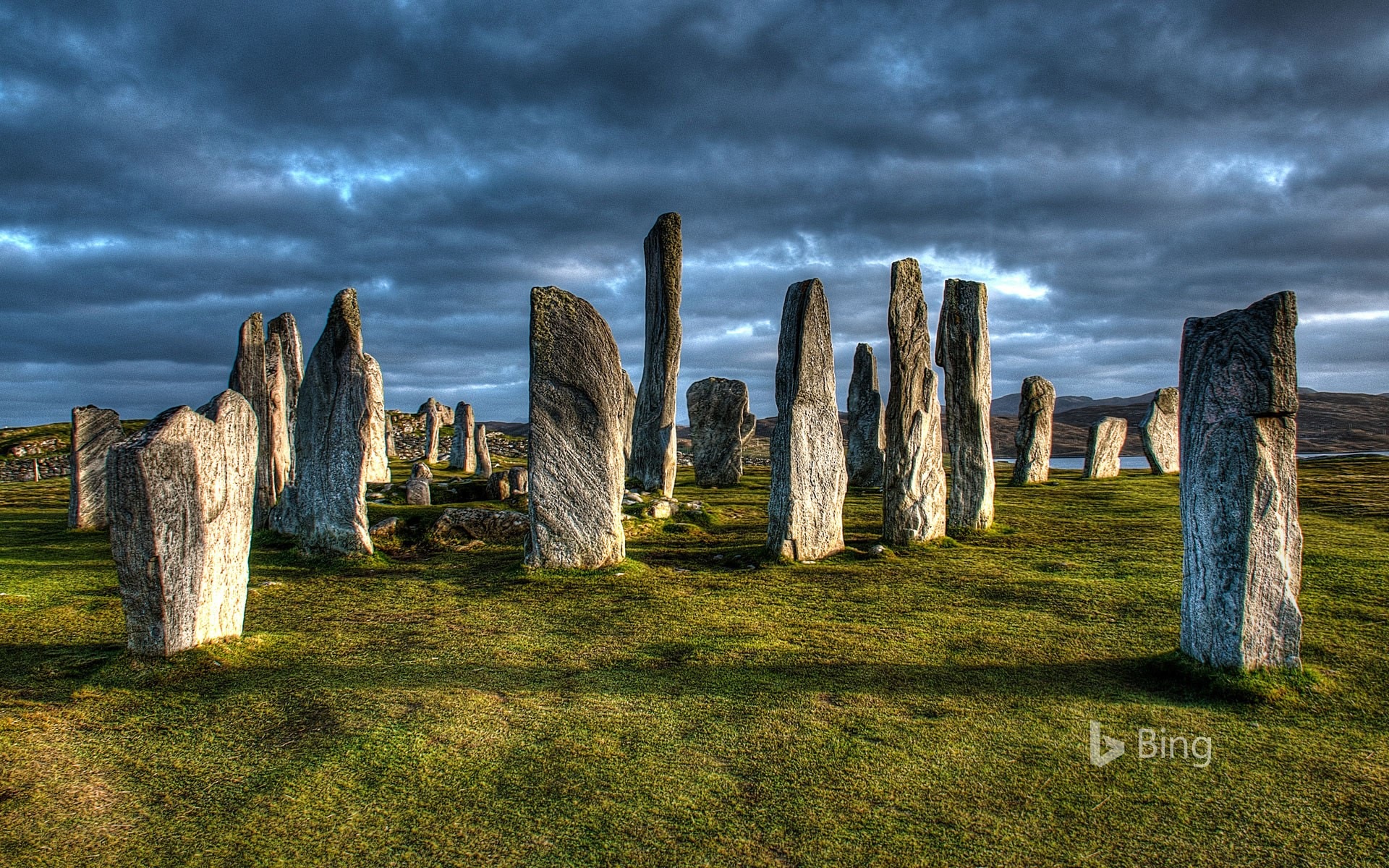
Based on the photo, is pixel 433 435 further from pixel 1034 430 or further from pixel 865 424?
pixel 1034 430

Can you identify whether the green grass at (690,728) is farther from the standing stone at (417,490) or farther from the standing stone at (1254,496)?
the standing stone at (417,490)

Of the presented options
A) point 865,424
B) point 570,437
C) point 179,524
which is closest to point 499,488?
point 570,437

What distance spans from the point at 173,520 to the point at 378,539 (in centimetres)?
514

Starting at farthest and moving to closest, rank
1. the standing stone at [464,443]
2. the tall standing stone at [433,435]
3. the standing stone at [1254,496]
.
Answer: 1. the tall standing stone at [433,435]
2. the standing stone at [464,443]
3. the standing stone at [1254,496]

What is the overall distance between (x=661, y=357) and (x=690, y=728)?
10.8 m

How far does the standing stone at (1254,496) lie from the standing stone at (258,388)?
12214 mm

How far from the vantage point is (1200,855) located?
323 cm

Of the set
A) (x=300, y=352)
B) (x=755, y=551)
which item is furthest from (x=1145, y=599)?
(x=300, y=352)

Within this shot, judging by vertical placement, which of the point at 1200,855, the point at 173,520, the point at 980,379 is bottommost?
the point at 1200,855

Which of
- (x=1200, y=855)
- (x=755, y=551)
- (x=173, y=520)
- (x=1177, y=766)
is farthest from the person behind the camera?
(x=755, y=551)

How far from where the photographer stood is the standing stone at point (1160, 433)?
2147 cm

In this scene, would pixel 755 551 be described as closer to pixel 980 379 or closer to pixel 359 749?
pixel 980 379

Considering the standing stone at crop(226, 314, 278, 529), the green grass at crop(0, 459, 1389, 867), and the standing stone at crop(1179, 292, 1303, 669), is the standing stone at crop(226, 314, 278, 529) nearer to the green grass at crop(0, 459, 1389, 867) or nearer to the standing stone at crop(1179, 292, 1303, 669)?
the green grass at crop(0, 459, 1389, 867)

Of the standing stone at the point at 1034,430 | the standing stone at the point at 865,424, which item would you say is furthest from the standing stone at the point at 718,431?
the standing stone at the point at 1034,430
